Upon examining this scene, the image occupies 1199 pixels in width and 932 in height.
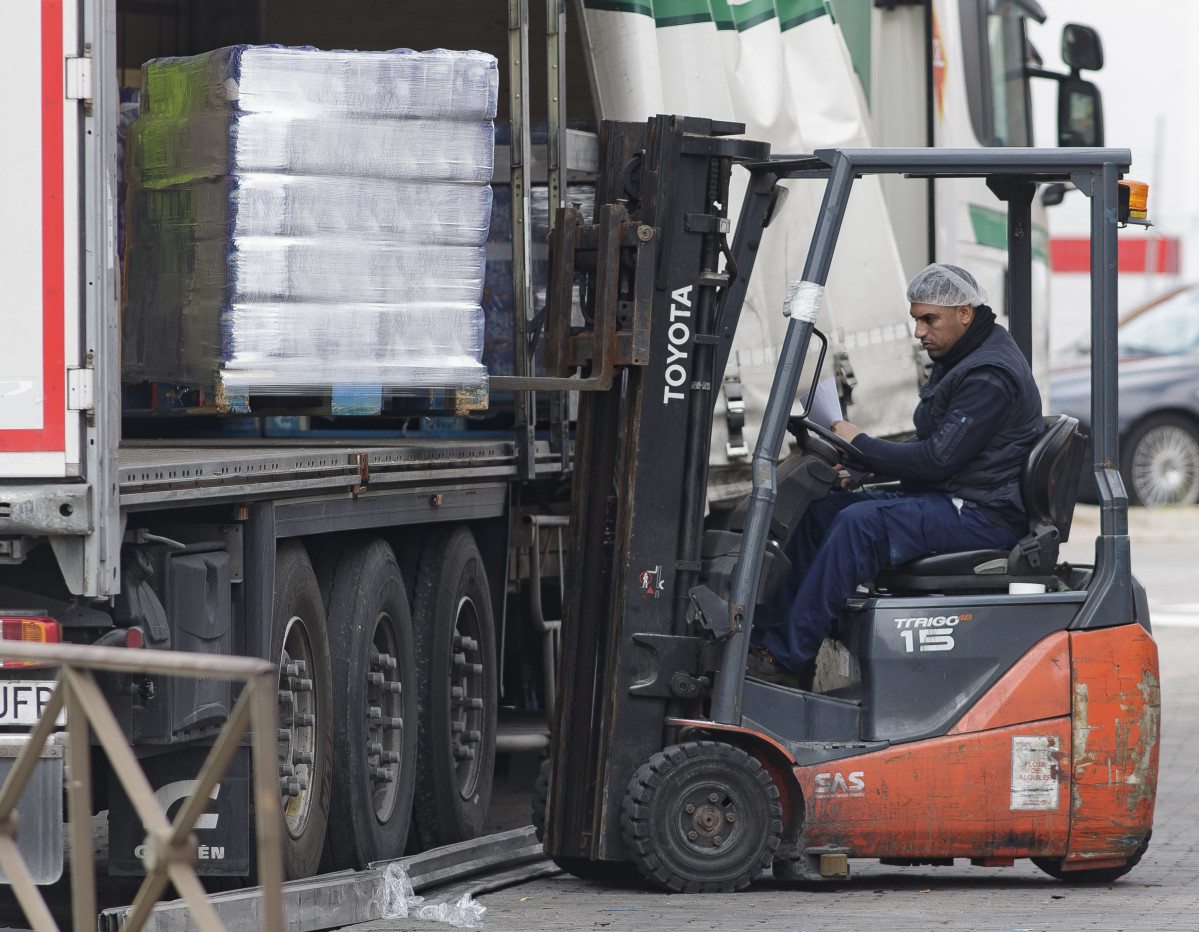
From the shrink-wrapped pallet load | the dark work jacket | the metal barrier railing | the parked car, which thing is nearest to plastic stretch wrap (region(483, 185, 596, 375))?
the shrink-wrapped pallet load

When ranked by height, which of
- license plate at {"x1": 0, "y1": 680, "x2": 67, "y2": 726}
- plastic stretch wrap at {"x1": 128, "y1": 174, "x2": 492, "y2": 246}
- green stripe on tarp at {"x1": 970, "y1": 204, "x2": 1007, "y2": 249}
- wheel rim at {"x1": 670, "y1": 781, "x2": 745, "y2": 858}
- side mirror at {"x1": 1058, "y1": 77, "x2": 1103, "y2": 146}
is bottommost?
wheel rim at {"x1": 670, "y1": 781, "x2": 745, "y2": 858}

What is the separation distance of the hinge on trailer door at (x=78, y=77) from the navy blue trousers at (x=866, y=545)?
2.63 m

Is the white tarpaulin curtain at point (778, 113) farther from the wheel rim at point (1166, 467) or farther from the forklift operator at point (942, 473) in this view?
the wheel rim at point (1166, 467)

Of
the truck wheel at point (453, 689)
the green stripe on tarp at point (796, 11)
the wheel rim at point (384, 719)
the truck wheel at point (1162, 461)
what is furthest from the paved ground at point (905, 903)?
the truck wheel at point (1162, 461)

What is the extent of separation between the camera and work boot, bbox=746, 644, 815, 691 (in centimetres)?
584

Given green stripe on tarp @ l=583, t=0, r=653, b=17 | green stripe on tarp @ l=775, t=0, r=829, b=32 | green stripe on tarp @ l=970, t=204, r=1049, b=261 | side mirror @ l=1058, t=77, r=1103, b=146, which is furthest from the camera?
side mirror @ l=1058, t=77, r=1103, b=146

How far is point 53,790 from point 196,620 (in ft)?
2.21

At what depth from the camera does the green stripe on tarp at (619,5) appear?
6891 mm

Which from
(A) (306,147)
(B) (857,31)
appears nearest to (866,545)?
(A) (306,147)

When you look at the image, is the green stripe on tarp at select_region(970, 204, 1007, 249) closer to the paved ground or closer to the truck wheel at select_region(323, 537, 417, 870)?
the paved ground

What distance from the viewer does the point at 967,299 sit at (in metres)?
5.82

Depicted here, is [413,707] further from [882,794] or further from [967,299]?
[967,299]

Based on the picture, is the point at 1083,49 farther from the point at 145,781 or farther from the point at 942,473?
the point at 145,781

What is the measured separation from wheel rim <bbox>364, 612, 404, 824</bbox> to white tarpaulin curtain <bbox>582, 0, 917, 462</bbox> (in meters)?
1.60
